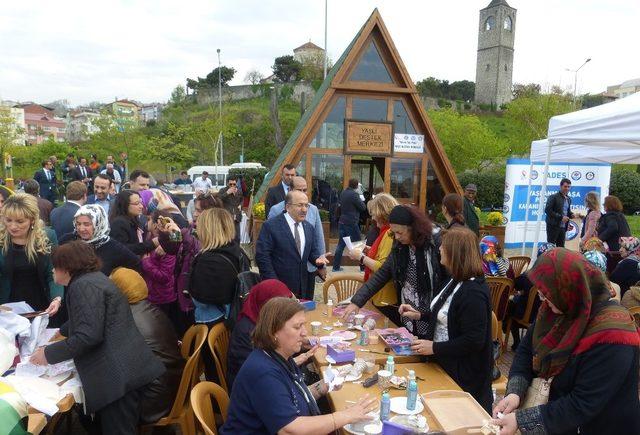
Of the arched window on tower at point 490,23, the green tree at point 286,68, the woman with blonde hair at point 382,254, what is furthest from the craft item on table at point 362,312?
the arched window on tower at point 490,23

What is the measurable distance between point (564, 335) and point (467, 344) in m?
0.83

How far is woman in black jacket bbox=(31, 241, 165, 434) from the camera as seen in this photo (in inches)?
97.8

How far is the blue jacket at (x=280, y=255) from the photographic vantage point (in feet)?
14.9

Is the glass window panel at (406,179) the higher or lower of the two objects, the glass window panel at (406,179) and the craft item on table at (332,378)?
the higher

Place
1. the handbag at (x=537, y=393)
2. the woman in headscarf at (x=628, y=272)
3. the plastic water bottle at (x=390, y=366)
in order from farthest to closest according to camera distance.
Result: the woman in headscarf at (x=628, y=272) → the plastic water bottle at (x=390, y=366) → the handbag at (x=537, y=393)

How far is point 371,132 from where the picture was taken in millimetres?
9852

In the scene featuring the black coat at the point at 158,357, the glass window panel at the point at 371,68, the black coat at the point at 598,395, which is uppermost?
the glass window panel at the point at 371,68

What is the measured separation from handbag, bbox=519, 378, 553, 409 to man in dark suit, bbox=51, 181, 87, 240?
495 cm

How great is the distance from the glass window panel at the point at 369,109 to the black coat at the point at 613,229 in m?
4.94

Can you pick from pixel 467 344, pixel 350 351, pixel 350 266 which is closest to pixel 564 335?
pixel 467 344

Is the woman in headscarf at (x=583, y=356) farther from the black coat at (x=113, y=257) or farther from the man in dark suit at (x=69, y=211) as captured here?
the man in dark suit at (x=69, y=211)

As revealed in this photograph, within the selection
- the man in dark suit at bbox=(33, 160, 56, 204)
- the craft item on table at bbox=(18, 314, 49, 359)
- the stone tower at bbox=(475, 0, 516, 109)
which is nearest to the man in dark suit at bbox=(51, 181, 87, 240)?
the craft item on table at bbox=(18, 314, 49, 359)

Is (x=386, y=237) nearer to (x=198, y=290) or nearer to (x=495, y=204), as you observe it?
(x=198, y=290)

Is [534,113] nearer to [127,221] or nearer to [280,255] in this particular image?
[280,255]
